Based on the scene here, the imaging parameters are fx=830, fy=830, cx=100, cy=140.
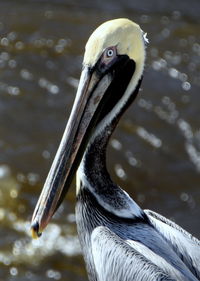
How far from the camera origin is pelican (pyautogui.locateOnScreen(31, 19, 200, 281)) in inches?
186

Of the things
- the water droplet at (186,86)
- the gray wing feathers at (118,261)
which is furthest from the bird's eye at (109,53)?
the water droplet at (186,86)

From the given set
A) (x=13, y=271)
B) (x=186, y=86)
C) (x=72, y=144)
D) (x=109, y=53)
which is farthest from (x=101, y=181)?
(x=186, y=86)

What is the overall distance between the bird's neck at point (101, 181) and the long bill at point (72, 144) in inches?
5.4

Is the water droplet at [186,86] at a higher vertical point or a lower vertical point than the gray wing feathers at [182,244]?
lower

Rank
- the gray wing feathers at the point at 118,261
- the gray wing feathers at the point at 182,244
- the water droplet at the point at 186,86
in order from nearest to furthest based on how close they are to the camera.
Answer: the gray wing feathers at the point at 118,261
the gray wing feathers at the point at 182,244
the water droplet at the point at 186,86

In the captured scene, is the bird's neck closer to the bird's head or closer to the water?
the bird's head

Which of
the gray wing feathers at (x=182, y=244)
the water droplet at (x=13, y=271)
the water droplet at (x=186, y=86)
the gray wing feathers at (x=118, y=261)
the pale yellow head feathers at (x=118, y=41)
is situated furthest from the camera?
the water droplet at (x=186, y=86)

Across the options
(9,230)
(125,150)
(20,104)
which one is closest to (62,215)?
(9,230)

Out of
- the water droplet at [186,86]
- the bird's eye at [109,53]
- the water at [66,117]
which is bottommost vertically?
the water at [66,117]

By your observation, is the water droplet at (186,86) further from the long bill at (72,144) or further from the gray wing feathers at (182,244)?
the long bill at (72,144)

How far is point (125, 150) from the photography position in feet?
25.8

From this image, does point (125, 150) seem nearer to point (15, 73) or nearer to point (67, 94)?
point (67, 94)

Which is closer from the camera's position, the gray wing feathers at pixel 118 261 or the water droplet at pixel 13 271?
the gray wing feathers at pixel 118 261

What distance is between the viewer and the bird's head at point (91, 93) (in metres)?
4.73
